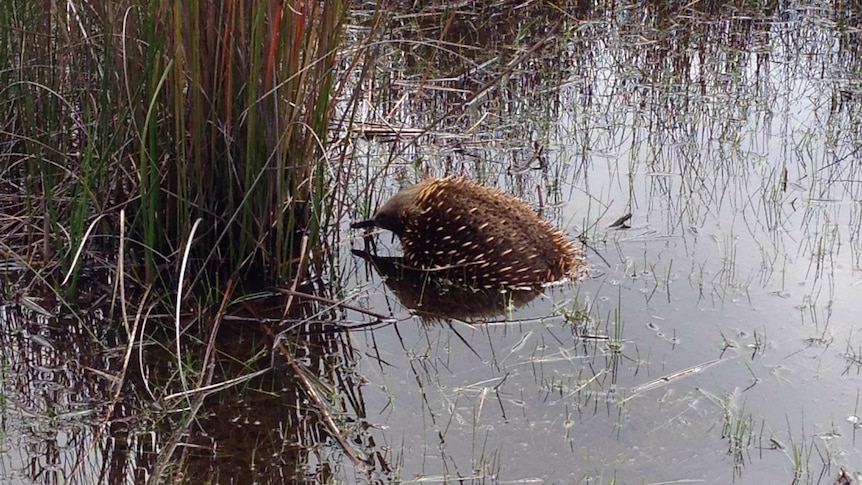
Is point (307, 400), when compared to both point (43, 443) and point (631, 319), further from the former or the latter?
point (631, 319)

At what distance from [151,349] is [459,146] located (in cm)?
260

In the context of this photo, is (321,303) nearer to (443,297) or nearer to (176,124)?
(443,297)

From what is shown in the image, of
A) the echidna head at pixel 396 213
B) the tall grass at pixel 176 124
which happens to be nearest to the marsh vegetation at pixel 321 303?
the tall grass at pixel 176 124

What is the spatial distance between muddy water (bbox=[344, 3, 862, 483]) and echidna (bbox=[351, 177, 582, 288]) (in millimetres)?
156

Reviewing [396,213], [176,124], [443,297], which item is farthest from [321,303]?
[176,124]

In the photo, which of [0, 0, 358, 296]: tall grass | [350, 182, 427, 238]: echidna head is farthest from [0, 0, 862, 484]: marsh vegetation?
[350, 182, 427, 238]: echidna head

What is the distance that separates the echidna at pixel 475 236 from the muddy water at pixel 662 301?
0.51 feet

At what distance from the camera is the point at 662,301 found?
445cm

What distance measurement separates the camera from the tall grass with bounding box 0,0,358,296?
Result: 12.8 ft

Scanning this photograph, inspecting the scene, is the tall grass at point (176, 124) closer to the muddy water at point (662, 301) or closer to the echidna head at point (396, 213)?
the echidna head at point (396, 213)

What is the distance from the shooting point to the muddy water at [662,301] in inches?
135

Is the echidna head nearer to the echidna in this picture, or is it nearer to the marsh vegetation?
the echidna

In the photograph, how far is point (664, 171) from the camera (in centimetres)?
580

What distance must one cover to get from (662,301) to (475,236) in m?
0.83
